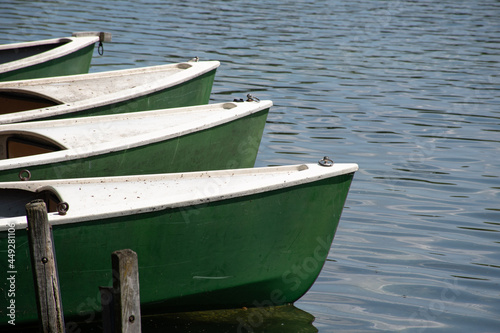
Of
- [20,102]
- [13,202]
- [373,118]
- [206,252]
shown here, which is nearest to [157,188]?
[206,252]

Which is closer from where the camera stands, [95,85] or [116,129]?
[116,129]

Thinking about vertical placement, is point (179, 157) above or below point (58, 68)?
below

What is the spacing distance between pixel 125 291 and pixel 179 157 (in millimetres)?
3509

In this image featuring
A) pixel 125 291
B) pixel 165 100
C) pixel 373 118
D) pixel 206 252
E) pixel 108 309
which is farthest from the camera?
pixel 373 118

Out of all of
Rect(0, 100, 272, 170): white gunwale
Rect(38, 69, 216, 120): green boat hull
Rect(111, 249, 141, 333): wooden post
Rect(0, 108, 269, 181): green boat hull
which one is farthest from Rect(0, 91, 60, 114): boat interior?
Rect(111, 249, 141, 333): wooden post

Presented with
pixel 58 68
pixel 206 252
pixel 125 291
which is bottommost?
pixel 206 252

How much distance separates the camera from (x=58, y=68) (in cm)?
1059

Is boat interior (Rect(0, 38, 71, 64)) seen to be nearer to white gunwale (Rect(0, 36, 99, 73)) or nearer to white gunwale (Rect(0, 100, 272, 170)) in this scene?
white gunwale (Rect(0, 36, 99, 73))

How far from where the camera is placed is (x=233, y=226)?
551 cm

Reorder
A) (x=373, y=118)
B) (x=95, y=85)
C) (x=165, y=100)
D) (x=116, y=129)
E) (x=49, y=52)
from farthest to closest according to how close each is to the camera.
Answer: (x=373, y=118) → (x=49, y=52) → (x=95, y=85) → (x=165, y=100) → (x=116, y=129)

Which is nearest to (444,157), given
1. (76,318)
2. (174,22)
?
(76,318)

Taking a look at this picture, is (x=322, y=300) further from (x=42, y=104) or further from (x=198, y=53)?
(x=198, y=53)

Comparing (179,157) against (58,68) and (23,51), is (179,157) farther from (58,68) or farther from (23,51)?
(23,51)

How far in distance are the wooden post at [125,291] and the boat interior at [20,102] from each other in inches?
203
